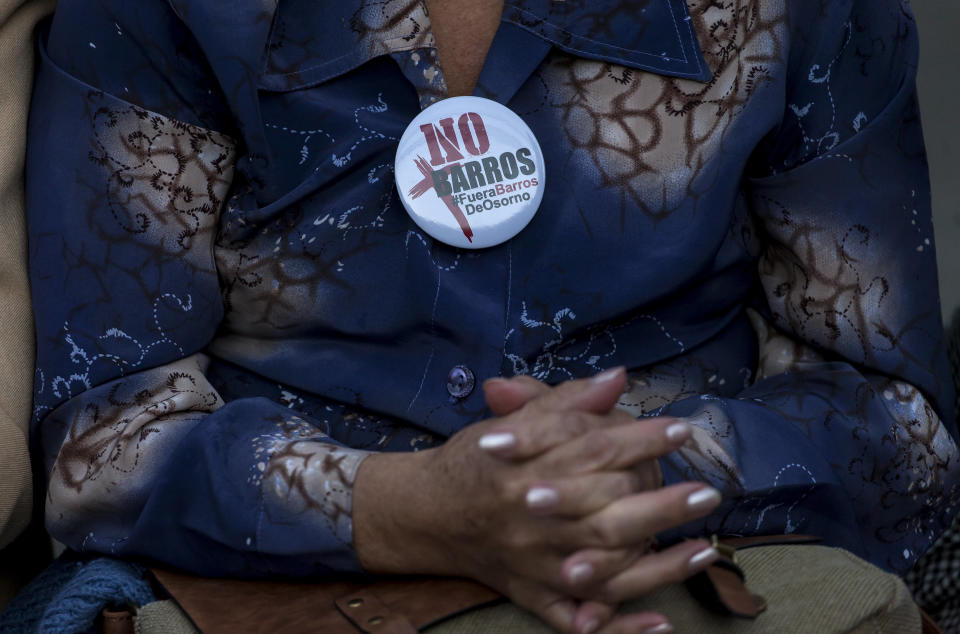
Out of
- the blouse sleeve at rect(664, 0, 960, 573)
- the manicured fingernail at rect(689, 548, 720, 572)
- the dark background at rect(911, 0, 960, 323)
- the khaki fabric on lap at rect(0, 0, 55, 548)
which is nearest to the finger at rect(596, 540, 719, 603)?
the manicured fingernail at rect(689, 548, 720, 572)

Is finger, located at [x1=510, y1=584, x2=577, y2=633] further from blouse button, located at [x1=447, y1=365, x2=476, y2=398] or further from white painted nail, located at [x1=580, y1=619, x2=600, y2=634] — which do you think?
blouse button, located at [x1=447, y1=365, x2=476, y2=398]

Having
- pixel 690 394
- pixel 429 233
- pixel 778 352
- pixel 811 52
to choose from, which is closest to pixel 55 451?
pixel 429 233

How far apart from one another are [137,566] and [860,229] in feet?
3.00

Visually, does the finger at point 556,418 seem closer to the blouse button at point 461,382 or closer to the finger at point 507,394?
the finger at point 507,394

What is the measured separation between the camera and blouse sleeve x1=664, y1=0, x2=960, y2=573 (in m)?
1.30

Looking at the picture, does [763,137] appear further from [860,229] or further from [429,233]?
[429,233]

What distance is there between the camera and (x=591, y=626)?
40.0 inches

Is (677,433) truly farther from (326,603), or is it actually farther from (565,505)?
(326,603)

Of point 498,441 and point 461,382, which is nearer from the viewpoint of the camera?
point 498,441

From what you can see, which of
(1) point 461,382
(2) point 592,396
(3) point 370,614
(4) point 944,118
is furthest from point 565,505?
(4) point 944,118

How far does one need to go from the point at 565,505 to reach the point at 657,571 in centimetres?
11

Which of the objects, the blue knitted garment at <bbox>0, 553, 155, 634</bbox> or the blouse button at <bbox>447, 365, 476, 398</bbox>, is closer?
the blue knitted garment at <bbox>0, 553, 155, 634</bbox>

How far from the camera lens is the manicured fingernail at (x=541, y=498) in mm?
979

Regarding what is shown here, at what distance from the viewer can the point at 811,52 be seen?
132 cm
